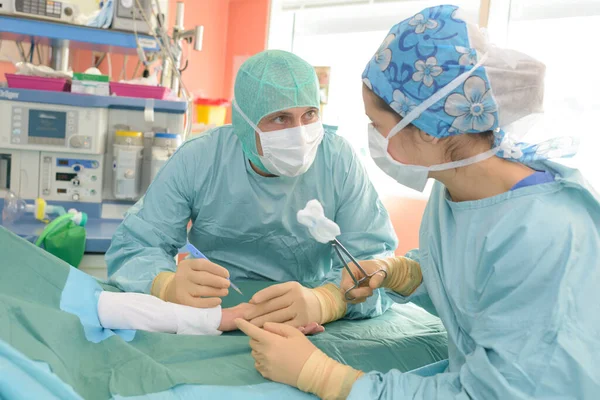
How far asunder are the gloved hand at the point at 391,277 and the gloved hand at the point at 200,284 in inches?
12.3

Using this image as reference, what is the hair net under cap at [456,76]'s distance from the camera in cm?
104

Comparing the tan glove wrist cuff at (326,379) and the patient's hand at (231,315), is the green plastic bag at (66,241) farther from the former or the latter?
the tan glove wrist cuff at (326,379)

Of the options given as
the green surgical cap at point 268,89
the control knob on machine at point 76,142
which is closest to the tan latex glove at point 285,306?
the green surgical cap at point 268,89

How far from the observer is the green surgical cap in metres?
1.67

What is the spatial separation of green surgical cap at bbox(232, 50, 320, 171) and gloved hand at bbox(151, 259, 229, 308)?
43 cm

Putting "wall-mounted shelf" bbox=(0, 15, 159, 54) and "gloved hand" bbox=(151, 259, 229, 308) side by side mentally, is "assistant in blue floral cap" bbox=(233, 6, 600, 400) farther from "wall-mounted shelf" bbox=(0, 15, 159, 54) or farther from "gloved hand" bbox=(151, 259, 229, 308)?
"wall-mounted shelf" bbox=(0, 15, 159, 54)

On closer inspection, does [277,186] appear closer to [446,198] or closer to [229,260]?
[229,260]

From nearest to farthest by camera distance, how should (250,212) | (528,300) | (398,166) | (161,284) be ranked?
(528,300)
(398,166)
(161,284)
(250,212)

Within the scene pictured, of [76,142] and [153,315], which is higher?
[76,142]

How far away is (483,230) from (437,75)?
0.30m

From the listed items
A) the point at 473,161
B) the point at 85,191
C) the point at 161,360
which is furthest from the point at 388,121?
the point at 85,191

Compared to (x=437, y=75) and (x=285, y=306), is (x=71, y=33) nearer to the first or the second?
(x=285, y=306)

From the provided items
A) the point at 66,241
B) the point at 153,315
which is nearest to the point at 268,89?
the point at 153,315

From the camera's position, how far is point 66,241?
2.30 metres
